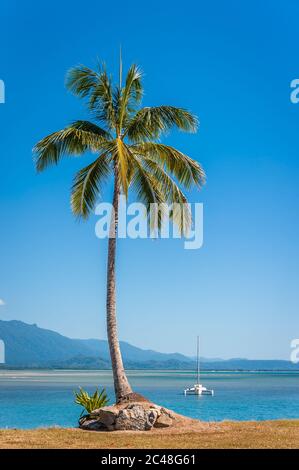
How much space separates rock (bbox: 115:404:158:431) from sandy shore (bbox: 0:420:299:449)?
360 mm

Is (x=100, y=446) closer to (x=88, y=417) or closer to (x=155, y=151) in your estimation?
(x=88, y=417)

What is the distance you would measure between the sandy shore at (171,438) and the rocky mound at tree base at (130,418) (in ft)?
1.18

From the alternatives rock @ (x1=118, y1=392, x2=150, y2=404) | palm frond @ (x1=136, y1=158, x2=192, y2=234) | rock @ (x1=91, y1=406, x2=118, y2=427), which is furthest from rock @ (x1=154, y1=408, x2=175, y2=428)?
palm frond @ (x1=136, y1=158, x2=192, y2=234)

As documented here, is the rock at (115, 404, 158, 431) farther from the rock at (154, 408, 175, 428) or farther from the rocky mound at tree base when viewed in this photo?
the rock at (154, 408, 175, 428)

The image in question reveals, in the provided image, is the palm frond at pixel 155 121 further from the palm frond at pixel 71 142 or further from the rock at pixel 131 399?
the rock at pixel 131 399

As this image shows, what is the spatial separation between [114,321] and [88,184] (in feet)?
14.9

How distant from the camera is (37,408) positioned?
7575 cm

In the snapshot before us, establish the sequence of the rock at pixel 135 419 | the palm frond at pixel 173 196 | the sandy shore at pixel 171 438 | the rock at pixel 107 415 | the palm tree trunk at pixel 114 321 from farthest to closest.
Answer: the palm frond at pixel 173 196
the palm tree trunk at pixel 114 321
the rock at pixel 107 415
the rock at pixel 135 419
the sandy shore at pixel 171 438

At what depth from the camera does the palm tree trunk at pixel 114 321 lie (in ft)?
67.9

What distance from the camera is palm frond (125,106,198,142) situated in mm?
22078

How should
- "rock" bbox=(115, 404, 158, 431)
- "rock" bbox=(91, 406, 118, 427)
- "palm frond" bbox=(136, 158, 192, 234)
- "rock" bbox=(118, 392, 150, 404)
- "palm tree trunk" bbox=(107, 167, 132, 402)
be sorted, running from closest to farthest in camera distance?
"rock" bbox=(115, 404, 158, 431) < "rock" bbox=(91, 406, 118, 427) < "rock" bbox=(118, 392, 150, 404) < "palm tree trunk" bbox=(107, 167, 132, 402) < "palm frond" bbox=(136, 158, 192, 234)

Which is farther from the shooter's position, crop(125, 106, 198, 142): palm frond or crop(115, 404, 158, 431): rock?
crop(125, 106, 198, 142): palm frond

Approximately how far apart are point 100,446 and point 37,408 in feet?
206

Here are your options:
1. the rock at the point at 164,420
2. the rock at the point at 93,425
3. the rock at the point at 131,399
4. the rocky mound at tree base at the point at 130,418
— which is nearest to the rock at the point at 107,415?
the rocky mound at tree base at the point at 130,418
